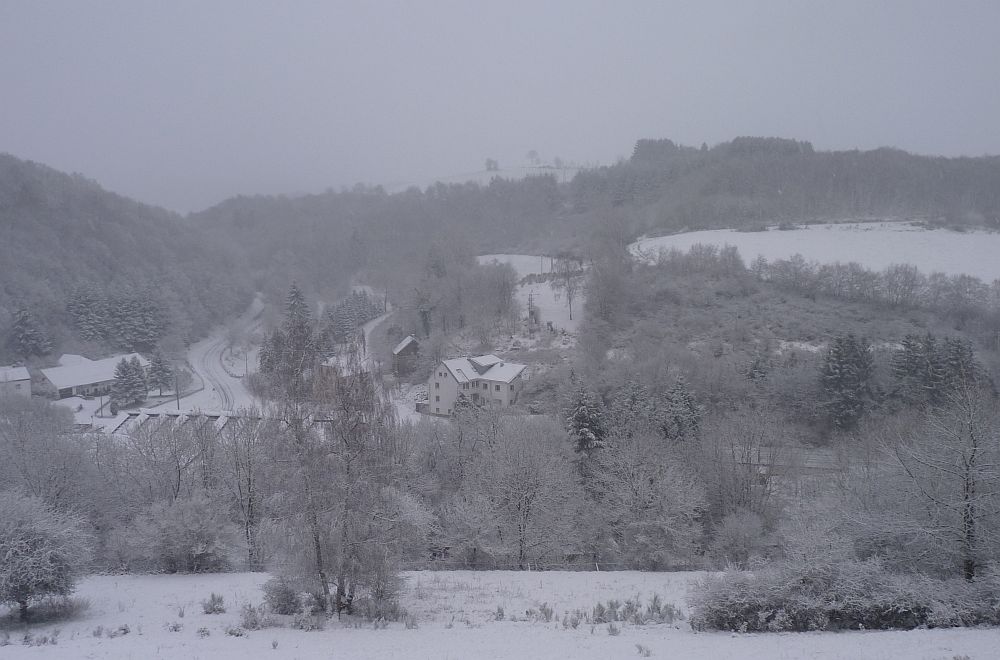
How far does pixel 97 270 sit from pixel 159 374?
2648 cm

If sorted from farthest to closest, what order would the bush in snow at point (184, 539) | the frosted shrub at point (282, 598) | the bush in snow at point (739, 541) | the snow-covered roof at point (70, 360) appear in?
the snow-covered roof at point (70, 360) → the bush in snow at point (739, 541) → the bush in snow at point (184, 539) → the frosted shrub at point (282, 598)

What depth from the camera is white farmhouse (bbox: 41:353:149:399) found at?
40719mm

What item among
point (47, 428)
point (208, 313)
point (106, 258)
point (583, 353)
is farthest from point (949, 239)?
point (106, 258)

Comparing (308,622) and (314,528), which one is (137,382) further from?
(308,622)

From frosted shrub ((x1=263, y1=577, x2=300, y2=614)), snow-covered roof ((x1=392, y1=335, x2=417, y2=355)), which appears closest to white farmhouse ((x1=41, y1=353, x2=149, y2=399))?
snow-covered roof ((x1=392, y1=335, x2=417, y2=355))

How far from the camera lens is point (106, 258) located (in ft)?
205

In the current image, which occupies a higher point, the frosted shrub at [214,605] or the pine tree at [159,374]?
the pine tree at [159,374]

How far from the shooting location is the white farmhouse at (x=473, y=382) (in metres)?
36.0

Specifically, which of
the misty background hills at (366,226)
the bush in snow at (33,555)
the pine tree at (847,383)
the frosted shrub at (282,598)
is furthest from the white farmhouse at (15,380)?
the pine tree at (847,383)

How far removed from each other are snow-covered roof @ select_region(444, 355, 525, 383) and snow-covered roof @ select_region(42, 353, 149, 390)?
981 inches

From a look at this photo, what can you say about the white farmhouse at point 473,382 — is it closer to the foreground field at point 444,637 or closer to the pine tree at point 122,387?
the pine tree at point 122,387

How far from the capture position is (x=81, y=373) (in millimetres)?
42094

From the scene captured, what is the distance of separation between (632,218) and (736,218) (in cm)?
1279

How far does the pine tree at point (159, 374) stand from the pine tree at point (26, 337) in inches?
415
